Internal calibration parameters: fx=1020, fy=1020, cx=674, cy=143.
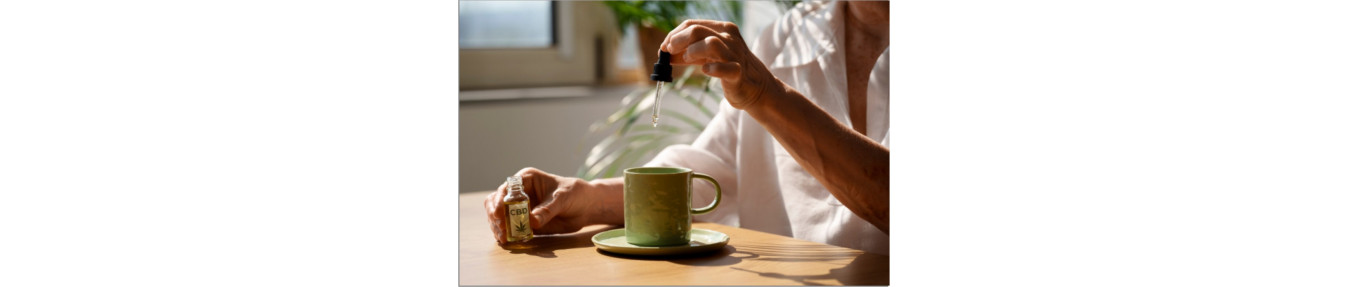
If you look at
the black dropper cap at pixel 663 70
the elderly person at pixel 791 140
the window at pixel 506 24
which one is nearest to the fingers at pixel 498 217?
the elderly person at pixel 791 140

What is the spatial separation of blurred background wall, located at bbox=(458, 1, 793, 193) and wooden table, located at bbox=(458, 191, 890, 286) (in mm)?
1360

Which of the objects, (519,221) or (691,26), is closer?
(691,26)

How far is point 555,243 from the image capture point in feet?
3.95

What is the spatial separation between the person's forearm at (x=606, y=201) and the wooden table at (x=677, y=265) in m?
0.09

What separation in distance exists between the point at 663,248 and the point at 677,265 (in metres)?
0.04

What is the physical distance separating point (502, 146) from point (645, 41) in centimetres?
52

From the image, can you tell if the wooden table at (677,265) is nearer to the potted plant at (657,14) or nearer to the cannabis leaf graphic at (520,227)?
the cannabis leaf graphic at (520,227)

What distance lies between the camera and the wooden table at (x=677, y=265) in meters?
0.99

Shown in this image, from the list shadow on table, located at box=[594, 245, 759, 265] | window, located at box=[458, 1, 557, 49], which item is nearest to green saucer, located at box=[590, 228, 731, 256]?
shadow on table, located at box=[594, 245, 759, 265]

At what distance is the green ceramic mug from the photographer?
1101 millimetres

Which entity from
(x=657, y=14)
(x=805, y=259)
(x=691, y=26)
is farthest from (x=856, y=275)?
(x=657, y=14)

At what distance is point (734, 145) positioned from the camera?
1503mm

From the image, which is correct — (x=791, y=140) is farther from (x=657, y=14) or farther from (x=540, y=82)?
(x=540, y=82)

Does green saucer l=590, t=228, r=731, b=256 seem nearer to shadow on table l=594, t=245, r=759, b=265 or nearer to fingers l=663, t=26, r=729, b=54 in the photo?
shadow on table l=594, t=245, r=759, b=265
